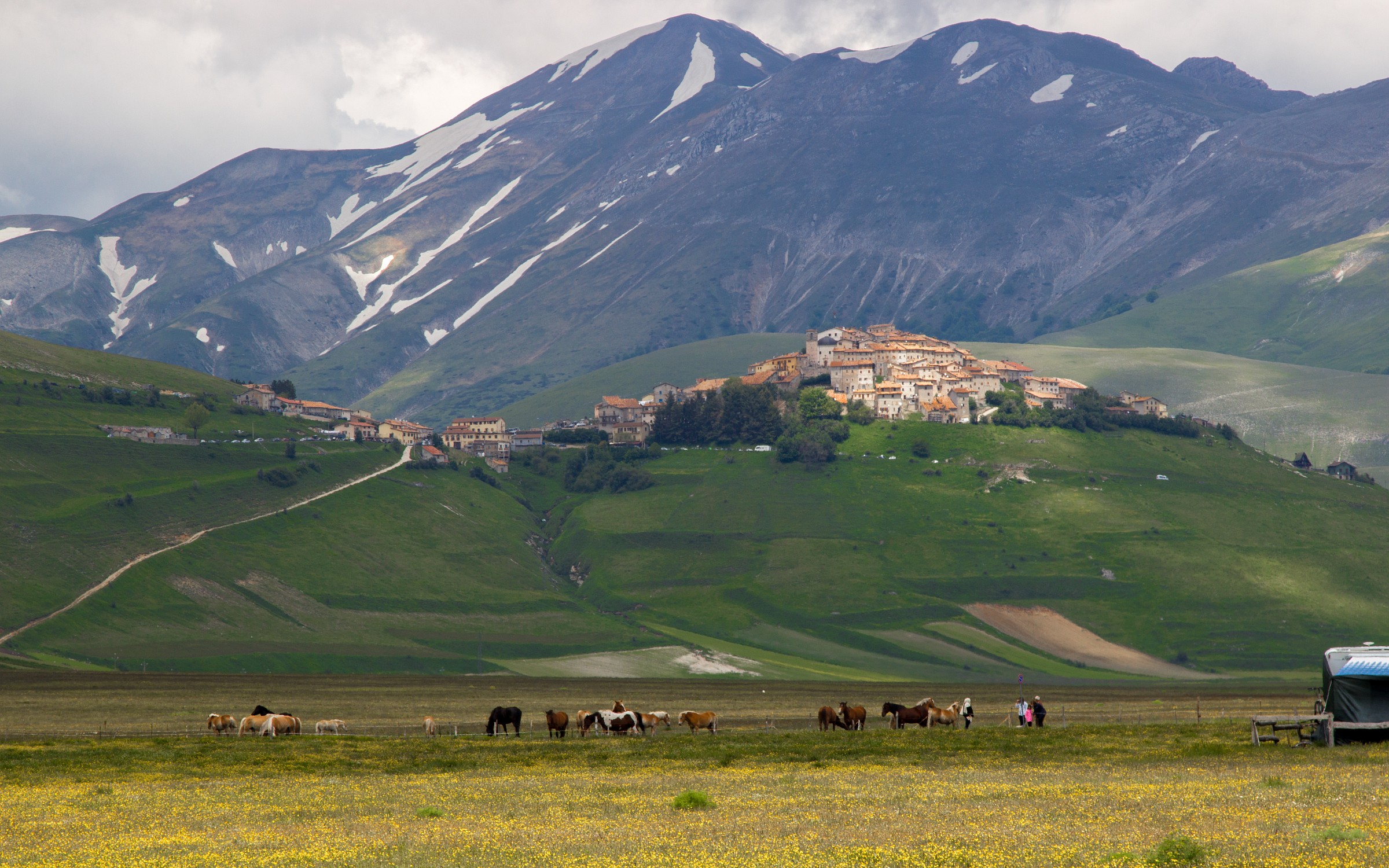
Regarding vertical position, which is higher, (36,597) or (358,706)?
(36,597)

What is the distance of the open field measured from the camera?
2908 centimetres

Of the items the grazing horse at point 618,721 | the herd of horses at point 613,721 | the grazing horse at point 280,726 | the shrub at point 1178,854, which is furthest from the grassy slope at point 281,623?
the shrub at point 1178,854

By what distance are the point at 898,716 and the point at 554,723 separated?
18738mm

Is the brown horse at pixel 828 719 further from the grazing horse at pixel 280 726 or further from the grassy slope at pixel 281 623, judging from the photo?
the grassy slope at pixel 281 623

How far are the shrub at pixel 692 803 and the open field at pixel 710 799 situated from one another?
44 centimetres

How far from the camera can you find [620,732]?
2542 inches

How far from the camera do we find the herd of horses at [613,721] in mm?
64625

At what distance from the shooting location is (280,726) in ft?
215

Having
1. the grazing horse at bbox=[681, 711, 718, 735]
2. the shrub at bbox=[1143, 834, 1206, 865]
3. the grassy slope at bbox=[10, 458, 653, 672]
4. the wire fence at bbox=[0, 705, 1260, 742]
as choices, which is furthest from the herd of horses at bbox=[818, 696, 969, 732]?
the grassy slope at bbox=[10, 458, 653, 672]

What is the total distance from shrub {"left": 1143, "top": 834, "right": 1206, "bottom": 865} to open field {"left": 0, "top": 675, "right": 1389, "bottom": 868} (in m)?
0.05

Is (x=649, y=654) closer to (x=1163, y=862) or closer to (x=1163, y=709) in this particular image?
(x=1163, y=709)

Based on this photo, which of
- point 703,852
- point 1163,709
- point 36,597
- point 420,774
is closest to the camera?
point 703,852

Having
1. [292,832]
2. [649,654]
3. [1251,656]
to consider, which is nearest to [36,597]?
[649,654]

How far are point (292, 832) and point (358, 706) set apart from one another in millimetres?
60448
